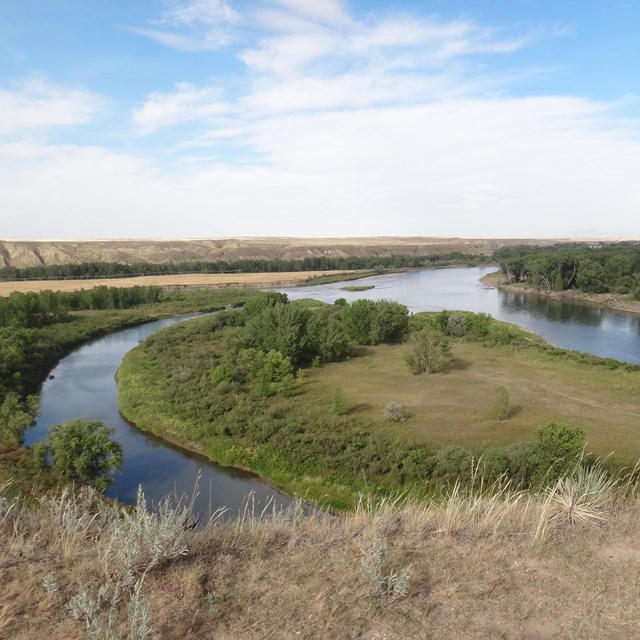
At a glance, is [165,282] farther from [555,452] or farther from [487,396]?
[555,452]

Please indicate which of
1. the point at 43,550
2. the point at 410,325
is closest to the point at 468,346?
the point at 410,325

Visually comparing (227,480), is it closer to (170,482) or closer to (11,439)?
(170,482)

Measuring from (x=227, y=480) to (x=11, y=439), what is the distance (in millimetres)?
9756

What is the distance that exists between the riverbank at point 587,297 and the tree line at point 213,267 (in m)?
55.0

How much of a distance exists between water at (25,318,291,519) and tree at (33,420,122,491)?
1.24m

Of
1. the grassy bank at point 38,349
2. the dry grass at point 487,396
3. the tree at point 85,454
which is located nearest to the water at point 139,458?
the tree at point 85,454

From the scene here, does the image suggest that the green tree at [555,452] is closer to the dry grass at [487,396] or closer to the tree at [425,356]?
the dry grass at [487,396]

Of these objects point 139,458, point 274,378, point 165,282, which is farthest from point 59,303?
point 139,458

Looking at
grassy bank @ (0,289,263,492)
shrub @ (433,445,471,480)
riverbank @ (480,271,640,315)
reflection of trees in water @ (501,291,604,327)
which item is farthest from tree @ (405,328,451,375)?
riverbank @ (480,271,640,315)

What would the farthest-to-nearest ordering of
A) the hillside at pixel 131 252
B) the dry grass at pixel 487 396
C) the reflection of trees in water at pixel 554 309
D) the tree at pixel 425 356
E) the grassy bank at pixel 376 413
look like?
the hillside at pixel 131 252 → the reflection of trees in water at pixel 554 309 → the tree at pixel 425 356 → the dry grass at pixel 487 396 → the grassy bank at pixel 376 413

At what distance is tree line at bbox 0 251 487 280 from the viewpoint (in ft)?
328

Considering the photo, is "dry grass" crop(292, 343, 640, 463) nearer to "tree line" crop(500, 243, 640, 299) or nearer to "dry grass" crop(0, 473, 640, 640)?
"dry grass" crop(0, 473, 640, 640)

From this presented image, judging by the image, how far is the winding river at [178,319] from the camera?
17.9m

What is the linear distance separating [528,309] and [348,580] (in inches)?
2590
